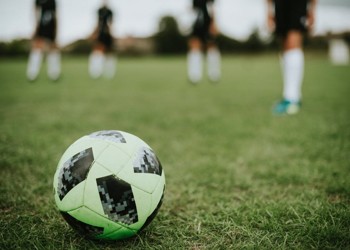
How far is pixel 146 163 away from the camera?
5.61ft

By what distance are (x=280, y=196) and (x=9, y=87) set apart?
7.86m

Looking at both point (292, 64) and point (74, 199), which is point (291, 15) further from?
point (74, 199)

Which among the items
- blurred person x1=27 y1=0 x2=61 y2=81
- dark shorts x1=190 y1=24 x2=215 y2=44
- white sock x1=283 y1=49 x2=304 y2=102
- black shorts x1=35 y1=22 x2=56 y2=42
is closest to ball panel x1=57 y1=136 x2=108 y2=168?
white sock x1=283 y1=49 x2=304 y2=102

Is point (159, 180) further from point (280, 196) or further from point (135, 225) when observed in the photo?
point (280, 196)

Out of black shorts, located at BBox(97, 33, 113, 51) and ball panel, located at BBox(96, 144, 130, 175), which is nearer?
ball panel, located at BBox(96, 144, 130, 175)

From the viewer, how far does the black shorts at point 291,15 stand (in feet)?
14.8

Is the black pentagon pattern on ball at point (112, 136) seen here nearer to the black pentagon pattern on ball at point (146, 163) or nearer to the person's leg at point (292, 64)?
the black pentagon pattern on ball at point (146, 163)

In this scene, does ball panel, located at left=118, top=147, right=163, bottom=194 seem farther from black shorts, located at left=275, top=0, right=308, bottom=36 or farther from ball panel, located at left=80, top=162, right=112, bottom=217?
black shorts, located at left=275, top=0, right=308, bottom=36

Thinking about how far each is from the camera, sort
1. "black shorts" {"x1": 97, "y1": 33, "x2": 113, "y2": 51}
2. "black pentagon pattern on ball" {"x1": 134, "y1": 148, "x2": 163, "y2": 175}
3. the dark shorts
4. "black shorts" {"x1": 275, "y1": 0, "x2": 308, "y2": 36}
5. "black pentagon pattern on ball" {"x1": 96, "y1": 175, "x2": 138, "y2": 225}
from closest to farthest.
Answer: "black pentagon pattern on ball" {"x1": 96, "y1": 175, "x2": 138, "y2": 225}, "black pentagon pattern on ball" {"x1": 134, "y1": 148, "x2": 163, "y2": 175}, "black shorts" {"x1": 275, "y1": 0, "x2": 308, "y2": 36}, the dark shorts, "black shorts" {"x1": 97, "y1": 33, "x2": 113, "y2": 51}

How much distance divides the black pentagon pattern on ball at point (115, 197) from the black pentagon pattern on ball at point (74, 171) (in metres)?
0.10

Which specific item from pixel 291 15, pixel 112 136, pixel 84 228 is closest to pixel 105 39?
pixel 291 15

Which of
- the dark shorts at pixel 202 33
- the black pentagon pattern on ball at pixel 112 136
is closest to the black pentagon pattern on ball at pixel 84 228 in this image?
the black pentagon pattern on ball at pixel 112 136

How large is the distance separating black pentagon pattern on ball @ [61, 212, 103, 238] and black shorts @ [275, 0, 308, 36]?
4070mm

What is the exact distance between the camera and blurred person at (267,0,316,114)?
14.9ft
